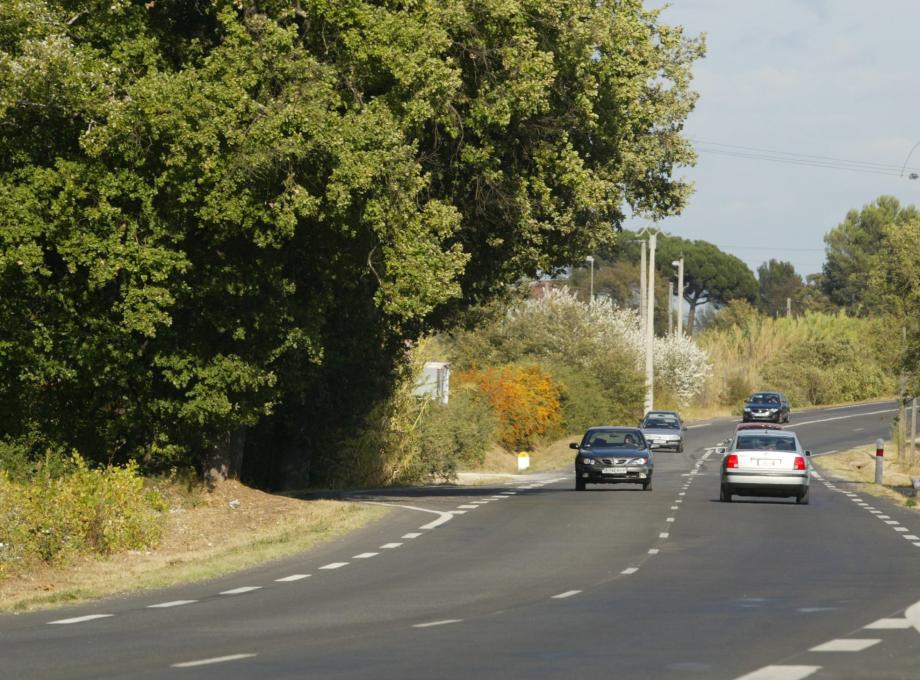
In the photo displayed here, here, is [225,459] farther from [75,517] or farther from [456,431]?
[456,431]

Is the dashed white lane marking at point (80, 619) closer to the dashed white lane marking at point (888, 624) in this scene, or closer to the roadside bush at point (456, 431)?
the dashed white lane marking at point (888, 624)

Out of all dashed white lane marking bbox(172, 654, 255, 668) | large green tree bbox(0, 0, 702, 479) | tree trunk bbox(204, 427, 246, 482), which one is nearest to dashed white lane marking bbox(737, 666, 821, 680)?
dashed white lane marking bbox(172, 654, 255, 668)

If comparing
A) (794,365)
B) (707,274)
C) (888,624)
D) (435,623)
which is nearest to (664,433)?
(794,365)

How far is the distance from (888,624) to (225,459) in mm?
17697

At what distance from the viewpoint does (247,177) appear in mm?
23125

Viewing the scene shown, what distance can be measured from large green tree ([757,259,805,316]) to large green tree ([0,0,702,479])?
130 metres

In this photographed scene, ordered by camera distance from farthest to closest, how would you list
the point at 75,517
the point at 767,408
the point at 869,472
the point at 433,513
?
the point at 767,408, the point at 869,472, the point at 433,513, the point at 75,517

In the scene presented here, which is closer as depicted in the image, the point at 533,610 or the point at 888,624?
the point at 888,624

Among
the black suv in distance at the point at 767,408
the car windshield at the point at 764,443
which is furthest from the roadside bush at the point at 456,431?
the black suv in distance at the point at 767,408

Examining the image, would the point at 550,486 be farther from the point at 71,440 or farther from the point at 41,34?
the point at 41,34

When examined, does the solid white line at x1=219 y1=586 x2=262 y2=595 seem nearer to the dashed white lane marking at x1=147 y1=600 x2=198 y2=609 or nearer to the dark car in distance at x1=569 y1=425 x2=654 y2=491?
the dashed white lane marking at x1=147 y1=600 x2=198 y2=609

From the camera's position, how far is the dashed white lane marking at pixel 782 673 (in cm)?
997

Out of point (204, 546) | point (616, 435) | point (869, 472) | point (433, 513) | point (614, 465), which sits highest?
point (616, 435)

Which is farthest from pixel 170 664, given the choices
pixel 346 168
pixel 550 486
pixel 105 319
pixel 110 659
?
pixel 550 486
